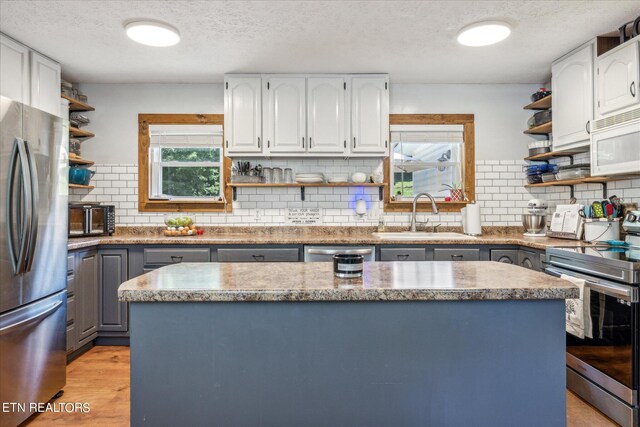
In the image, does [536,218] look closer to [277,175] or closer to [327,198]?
[327,198]

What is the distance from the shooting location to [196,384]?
1.34 metres

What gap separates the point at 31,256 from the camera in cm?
216

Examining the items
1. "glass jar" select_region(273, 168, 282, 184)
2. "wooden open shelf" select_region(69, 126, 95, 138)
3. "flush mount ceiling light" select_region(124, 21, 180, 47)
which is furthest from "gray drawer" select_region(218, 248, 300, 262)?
"wooden open shelf" select_region(69, 126, 95, 138)

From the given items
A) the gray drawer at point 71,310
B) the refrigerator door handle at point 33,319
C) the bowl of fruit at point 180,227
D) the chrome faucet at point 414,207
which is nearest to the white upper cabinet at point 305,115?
the chrome faucet at point 414,207

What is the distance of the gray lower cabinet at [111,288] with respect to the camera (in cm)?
335

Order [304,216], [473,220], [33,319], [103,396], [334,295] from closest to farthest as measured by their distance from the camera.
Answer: [334,295]
[33,319]
[103,396]
[473,220]
[304,216]

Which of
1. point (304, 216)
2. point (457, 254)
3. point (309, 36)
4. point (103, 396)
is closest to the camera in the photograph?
point (103, 396)

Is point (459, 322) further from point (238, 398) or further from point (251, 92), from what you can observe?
point (251, 92)

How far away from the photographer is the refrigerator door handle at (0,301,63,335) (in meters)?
2.04

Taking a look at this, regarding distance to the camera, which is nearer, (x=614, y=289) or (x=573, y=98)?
(x=614, y=289)

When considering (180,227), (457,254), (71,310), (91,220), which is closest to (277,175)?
(180,227)

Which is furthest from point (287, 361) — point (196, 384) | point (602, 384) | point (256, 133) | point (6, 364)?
point (256, 133)

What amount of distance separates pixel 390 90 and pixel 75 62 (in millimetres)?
2924

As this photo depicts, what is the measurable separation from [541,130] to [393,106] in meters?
1.44
